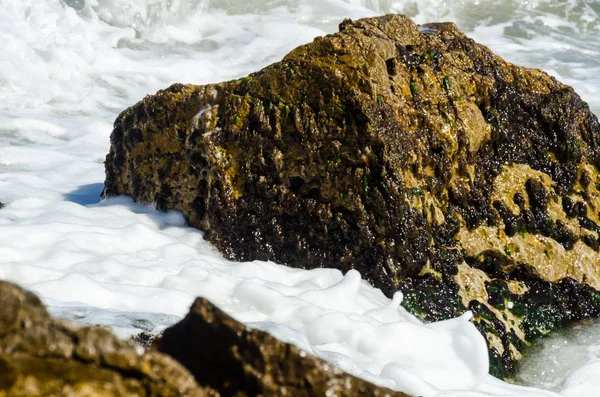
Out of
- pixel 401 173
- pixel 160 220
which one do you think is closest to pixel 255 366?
pixel 401 173

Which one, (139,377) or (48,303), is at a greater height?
(139,377)

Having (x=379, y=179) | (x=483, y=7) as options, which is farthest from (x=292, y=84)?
(x=483, y=7)

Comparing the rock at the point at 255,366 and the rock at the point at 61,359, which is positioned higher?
the rock at the point at 61,359

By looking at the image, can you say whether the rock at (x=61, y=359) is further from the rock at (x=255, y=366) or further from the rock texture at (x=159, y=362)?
the rock at (x=255, y=366)

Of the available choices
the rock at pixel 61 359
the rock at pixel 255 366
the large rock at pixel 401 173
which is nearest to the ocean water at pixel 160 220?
the large rock at pixel 401 173

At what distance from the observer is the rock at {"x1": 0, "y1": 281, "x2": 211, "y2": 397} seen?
1454mm

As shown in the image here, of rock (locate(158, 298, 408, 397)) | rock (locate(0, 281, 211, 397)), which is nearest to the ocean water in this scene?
rock (locate(158, 298, 408, 397))

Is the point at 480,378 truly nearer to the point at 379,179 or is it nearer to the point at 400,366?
the point at 400,366

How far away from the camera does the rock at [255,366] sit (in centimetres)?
175

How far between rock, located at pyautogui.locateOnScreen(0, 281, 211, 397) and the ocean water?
1.31m

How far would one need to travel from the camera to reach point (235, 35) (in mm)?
13859

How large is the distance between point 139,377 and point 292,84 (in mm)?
3417

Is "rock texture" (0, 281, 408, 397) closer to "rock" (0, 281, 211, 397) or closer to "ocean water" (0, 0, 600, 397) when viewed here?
"rock" (0, 281, 211, 397)

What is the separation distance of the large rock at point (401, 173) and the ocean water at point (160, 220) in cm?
22
